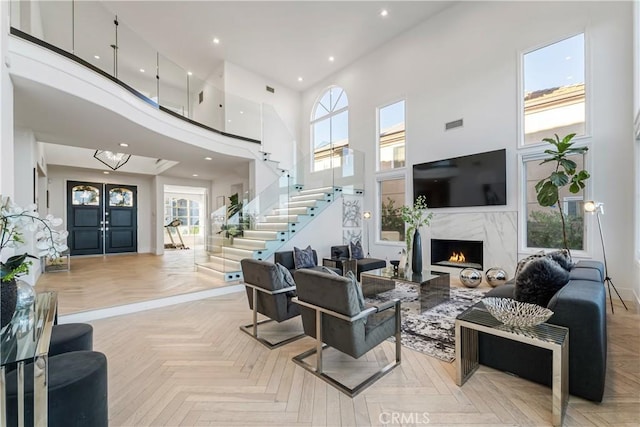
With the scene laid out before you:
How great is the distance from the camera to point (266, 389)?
83.5 inches

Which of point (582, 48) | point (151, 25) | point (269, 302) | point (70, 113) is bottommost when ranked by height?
point (269, 302)

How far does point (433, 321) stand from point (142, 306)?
4.00 m

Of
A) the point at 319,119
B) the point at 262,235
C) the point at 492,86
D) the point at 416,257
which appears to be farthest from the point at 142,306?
the point at 319,119

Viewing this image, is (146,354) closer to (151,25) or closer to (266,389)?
(266,389)

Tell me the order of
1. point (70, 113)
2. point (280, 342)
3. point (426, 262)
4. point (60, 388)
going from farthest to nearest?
point (426, 262) < point (70, 113) < point (280, 342) < point (60, 388)

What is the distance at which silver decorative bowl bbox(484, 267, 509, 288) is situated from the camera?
483cm

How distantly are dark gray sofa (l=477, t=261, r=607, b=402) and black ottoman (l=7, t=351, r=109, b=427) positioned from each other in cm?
277

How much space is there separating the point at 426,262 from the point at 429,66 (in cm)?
450

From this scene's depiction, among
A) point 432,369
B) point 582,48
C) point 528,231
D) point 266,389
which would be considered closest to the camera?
point 266,389

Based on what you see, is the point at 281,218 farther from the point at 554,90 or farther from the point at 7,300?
the point at 554,90

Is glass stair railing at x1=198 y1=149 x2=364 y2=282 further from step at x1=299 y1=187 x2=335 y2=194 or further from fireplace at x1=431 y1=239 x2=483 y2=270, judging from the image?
fireplace at x1=431 y1=239 x2=483 y2=270

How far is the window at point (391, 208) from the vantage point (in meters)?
7.04

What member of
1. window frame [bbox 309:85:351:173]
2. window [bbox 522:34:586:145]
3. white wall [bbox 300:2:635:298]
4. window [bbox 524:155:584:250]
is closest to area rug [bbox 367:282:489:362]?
window [bbox 524:155:584:250]

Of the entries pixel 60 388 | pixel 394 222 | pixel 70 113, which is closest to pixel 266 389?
pixel 60 388
